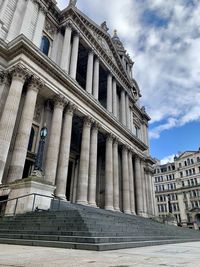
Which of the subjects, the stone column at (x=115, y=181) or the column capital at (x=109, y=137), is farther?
the column capital at (x=109, y=137)

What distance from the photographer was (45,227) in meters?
8.57

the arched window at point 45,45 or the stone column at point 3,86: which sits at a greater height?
the arched window at point 45,45

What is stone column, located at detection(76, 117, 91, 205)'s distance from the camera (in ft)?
63.6

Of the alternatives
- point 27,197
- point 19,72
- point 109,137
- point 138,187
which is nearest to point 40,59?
point 19,72

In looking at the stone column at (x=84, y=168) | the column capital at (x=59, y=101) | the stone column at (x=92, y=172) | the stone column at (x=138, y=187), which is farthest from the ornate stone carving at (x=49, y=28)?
the stone column at (x=138, y=187)

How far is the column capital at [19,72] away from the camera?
647 inches

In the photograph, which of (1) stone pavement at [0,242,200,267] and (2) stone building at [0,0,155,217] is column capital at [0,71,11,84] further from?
(1) stone pavement at [0,242,200,267]

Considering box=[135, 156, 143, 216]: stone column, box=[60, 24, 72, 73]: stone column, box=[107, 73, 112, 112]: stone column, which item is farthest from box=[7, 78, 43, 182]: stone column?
box=[135, 156, 143, 216]: stone column

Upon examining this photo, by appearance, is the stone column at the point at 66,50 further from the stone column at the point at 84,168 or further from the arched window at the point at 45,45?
the stone column at the point at 84,168

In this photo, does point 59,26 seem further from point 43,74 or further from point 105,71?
point 43,74

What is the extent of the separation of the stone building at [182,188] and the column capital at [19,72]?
2389 inches

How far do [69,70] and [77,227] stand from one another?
1967 cm

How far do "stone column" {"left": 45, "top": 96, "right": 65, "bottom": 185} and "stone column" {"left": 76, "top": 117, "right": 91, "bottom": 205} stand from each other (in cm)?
349

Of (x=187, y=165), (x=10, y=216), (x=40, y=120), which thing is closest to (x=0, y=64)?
(x=40, y=120)
